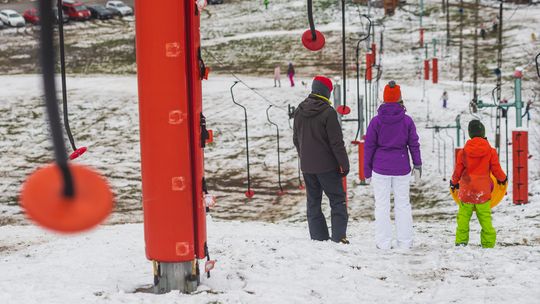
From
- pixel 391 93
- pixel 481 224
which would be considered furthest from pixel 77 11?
pixel 481 224

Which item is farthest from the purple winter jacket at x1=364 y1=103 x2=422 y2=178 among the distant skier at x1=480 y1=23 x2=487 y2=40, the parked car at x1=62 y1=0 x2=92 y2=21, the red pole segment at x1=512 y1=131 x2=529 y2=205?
the parked car at x1=62 y1=0 x2=92 y2=21

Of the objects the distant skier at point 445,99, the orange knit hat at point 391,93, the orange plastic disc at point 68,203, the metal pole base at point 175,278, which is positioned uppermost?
the orange plastic disc at point 68,203

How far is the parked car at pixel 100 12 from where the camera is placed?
46.1 meters

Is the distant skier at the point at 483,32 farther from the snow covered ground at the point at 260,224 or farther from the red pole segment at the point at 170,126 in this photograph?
the red pole segment at the point at 170,126

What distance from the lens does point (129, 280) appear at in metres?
5.33

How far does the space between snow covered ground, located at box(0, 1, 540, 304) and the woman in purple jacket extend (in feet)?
0.81

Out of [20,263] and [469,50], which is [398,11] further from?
[20,263]

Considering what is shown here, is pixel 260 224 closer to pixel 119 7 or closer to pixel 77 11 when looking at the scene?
pixel 77 11

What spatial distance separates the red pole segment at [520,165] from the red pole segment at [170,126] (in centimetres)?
680

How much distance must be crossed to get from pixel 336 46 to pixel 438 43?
15.3ft

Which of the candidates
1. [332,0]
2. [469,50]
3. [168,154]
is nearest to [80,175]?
[168,154]

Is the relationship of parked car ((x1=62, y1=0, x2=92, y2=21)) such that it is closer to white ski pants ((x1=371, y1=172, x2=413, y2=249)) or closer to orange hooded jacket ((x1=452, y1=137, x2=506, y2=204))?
white ski pants ((x1=371, y1=172, x2=413, y2=249))

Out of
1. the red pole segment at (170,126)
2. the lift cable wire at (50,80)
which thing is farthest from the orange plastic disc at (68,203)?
the red pole segment at (170,126)

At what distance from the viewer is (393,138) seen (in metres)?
7.05
